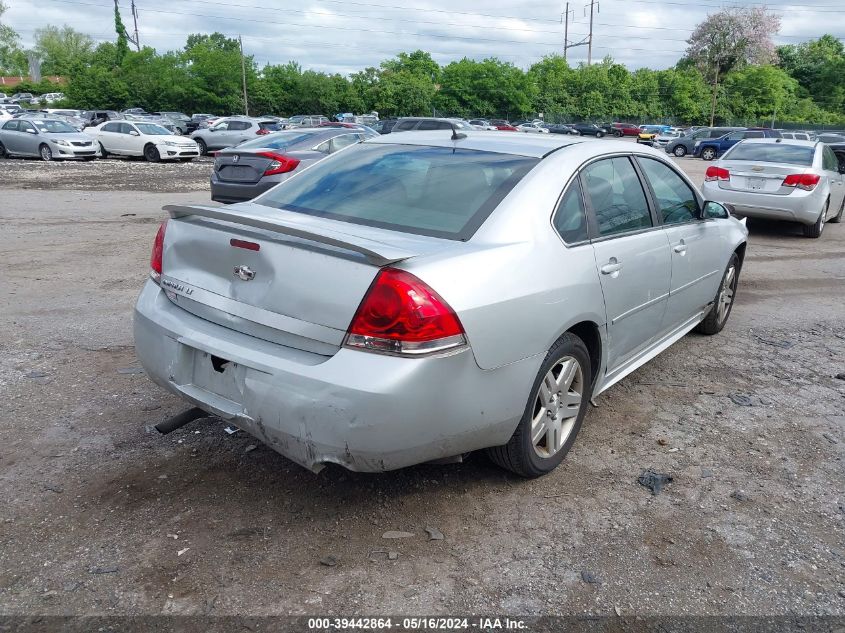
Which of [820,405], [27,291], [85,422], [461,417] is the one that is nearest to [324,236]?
[461,417]

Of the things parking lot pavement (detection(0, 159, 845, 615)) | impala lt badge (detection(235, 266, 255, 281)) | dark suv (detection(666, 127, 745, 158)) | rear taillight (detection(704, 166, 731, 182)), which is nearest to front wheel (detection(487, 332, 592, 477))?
parking lot pavement (detection(0, 159, 845, 615))

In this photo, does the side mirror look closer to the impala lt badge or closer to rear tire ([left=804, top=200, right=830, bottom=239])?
the impala lt badge

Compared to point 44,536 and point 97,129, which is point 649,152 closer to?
point 44,536

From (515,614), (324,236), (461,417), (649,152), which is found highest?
(649,152)

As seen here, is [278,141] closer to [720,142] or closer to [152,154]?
[152,154]

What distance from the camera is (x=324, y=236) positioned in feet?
9.24

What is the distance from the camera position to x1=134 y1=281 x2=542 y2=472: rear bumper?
104 inches

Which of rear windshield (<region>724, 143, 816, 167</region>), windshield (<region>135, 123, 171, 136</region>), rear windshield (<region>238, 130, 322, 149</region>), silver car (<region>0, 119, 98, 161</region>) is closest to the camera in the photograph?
rear windshield (<region>724, 143, 816, 167</region>)

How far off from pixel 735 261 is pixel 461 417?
4.08m

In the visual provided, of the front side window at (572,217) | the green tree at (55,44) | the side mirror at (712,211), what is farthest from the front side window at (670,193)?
the green tree at (55,44)

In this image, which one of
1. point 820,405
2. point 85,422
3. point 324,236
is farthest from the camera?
point 820,405

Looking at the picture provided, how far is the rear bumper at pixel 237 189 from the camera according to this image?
446 inches

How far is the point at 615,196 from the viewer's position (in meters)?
3.96

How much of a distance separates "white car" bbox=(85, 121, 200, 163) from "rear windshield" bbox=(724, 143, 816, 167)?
66.3 ft
